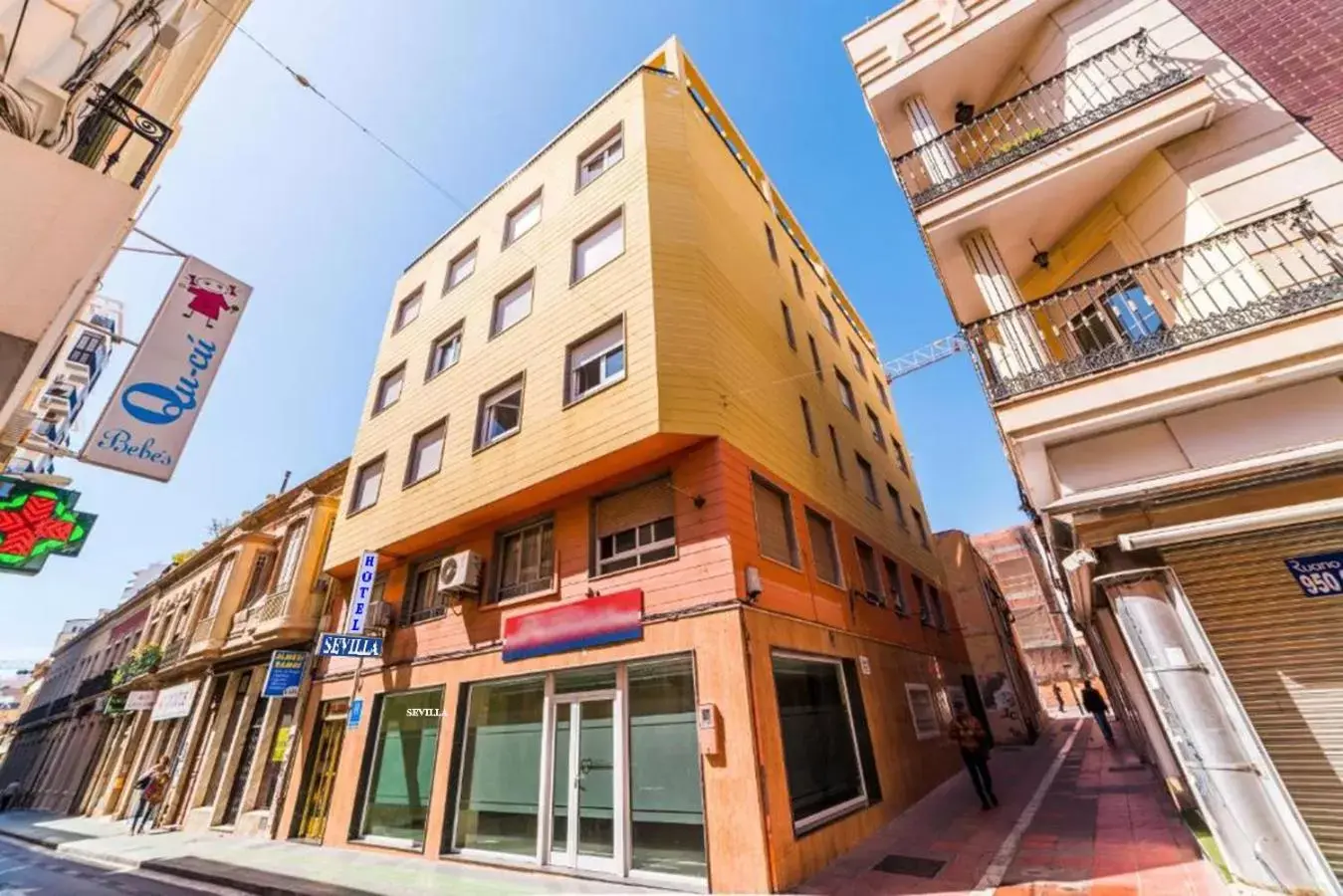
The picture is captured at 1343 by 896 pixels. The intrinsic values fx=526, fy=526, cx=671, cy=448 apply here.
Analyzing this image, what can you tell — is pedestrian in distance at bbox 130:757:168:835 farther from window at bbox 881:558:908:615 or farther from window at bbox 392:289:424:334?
window at bbox 881:558:908:615

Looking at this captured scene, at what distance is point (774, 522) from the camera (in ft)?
31.1

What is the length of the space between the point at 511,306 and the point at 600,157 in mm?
4209

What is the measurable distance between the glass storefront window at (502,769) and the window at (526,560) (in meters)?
1.60

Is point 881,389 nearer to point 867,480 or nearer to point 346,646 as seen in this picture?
point 867,480

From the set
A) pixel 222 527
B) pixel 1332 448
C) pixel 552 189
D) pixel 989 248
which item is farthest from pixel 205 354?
pixel 222 527

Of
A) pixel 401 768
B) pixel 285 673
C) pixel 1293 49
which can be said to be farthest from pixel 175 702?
pixel 1293 49

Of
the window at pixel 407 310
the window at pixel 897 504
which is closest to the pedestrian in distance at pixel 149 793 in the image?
the window at pixel 407 310

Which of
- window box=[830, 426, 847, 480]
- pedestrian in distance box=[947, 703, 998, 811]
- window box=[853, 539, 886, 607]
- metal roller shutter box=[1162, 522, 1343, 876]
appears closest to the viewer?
metal roller shutter box=[1162, 522, 1343, 876]

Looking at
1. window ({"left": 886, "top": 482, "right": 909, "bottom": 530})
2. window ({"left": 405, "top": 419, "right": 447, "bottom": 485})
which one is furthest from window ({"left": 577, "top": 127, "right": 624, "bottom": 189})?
window ({"left": 886, "top": 482, "right": 909, "bottom": 530})

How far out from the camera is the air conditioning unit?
9.99 meters

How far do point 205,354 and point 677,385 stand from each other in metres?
6.44

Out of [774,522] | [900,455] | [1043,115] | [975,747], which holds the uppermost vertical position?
[900,455]

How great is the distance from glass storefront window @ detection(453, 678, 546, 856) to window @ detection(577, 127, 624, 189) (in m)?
11.0

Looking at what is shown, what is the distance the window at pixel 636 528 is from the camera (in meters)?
8.55
